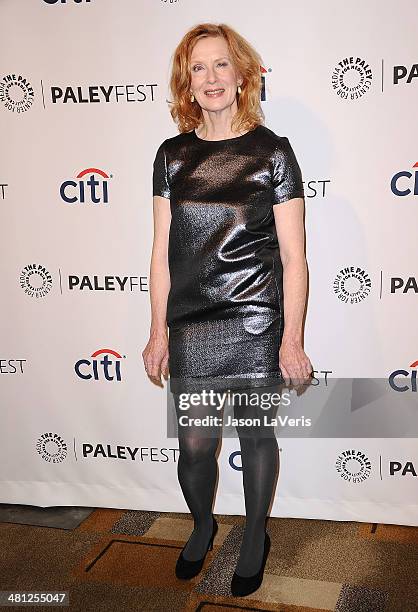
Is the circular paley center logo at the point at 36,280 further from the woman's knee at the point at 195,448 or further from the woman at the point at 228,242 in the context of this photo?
the woman's knee at the point at 195,448

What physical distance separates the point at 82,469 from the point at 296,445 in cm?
92

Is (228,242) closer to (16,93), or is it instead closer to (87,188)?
(87,188)

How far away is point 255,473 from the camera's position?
6.95 feet

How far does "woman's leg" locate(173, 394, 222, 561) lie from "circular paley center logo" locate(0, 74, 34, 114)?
131cm

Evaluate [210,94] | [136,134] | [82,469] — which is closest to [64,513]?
[82,469]

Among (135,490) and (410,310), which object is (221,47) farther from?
(135,490)

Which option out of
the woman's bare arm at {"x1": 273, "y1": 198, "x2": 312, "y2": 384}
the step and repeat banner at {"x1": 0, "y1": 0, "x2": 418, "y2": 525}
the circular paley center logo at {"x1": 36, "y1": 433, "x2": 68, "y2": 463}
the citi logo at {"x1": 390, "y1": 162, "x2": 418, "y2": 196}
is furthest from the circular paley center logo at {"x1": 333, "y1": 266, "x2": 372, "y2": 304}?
the circular paley center logo at {"x1": 36, "y1": 433, "x2": 68, "y2": 463}

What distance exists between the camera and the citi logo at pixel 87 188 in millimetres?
2543

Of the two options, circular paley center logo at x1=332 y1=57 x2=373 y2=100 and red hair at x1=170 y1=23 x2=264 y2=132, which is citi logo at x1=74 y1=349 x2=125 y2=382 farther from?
circular paley center logo at x1=332 y1=57 x2=373 y2=100

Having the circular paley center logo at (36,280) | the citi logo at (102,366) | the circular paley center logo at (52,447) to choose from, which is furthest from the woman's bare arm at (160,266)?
the circular paley center logo at (52,447)

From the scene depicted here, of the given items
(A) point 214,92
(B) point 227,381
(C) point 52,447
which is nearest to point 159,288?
(B) point 227,381

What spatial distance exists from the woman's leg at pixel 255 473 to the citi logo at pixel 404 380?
62 cm

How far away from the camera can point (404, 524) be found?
257 cm

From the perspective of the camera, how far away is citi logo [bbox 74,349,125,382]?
8.83 ft
